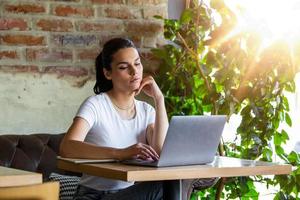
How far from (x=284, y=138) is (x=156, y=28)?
1122mm

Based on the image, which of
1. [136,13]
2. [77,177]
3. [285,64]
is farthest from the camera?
[136,13]

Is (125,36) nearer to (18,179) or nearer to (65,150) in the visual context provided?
(65,150)

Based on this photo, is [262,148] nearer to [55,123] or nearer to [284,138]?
[284,138]

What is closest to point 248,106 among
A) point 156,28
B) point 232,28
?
point 232,28

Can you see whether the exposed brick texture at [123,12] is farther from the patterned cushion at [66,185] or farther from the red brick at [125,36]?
the patterned cushion at [66,185]

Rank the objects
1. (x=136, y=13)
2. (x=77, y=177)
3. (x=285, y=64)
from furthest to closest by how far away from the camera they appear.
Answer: (x=136, y=13) → (x=285, y=64) → (x=77, y=177)

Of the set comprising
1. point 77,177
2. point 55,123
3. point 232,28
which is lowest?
point 77,177

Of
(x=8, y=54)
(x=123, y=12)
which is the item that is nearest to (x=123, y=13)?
(x=123, y=12)

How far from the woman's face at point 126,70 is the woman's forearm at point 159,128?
157 mm

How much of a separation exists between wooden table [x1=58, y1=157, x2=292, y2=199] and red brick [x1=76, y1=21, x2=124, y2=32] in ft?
5.24

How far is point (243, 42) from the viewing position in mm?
4012

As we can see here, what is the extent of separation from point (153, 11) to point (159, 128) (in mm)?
1443

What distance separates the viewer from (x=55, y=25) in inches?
159

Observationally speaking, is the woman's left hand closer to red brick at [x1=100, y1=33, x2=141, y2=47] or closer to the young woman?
the young woman
